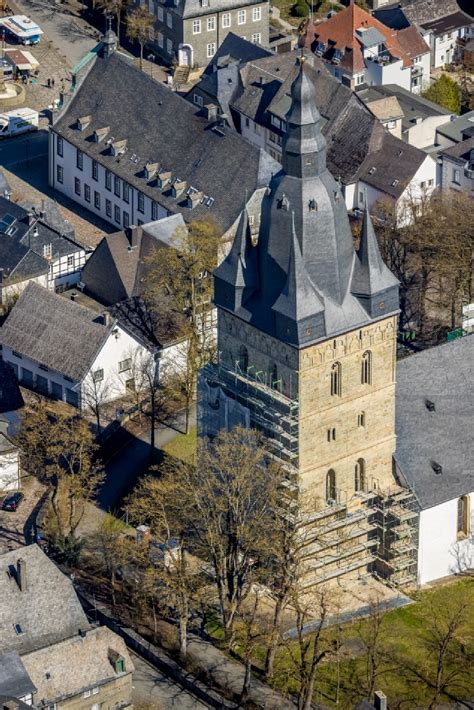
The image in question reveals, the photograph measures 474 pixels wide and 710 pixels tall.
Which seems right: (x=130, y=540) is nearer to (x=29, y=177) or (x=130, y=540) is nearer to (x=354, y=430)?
(x=354, y=430)

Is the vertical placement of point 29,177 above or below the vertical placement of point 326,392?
below

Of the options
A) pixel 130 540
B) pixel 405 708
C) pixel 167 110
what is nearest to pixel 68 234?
pixel 167 110

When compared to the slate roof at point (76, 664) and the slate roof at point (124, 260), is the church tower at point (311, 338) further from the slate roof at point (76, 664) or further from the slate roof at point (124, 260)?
the slate roof at point (124, 260)

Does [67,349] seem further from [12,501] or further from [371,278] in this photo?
[371,278]

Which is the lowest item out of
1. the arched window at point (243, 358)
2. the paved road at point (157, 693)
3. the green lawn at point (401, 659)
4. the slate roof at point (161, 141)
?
the paved road at point (157, 693)

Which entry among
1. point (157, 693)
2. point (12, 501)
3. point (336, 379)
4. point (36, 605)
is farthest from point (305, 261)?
point (12, 501)

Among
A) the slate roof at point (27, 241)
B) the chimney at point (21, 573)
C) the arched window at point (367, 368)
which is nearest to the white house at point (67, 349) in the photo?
the slate roof at point (27, 241)
